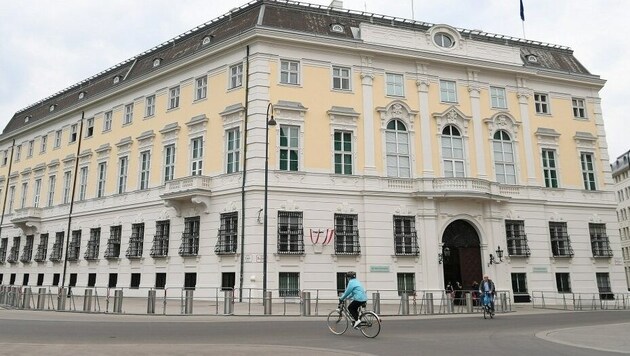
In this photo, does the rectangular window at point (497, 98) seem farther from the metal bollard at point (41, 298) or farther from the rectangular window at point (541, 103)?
the metal bollard at point (41, 298)

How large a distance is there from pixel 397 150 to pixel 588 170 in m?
14.9

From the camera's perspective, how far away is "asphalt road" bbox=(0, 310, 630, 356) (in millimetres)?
10203

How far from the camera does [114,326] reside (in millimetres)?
15234

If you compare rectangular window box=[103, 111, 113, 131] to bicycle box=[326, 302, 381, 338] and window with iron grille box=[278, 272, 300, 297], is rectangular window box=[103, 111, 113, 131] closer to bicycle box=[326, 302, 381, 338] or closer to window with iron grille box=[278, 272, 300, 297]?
window with iron grille box=[278, 272, 300, 297]

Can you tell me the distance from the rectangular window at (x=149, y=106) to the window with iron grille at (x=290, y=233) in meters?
13.3

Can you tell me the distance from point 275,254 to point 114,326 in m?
12.4

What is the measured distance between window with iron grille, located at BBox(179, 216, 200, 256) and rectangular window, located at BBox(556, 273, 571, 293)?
73.5 ft

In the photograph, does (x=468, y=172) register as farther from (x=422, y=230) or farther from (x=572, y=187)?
(x=572, y=187)

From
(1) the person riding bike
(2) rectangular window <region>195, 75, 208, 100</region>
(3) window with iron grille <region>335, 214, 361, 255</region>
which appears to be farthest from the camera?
(2) rectangular window <region>195, 75, 208, 100</region>

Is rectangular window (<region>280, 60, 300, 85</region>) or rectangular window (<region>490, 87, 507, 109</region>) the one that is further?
rectangular window (<region>490, 87, 507, 109</region>)

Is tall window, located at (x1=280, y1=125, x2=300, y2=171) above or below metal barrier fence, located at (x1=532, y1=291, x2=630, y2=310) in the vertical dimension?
above

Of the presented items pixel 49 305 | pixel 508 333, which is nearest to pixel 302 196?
pixel 49 305

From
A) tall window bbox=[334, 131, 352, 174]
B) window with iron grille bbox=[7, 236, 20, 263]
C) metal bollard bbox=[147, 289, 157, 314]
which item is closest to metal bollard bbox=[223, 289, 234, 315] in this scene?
metal bollard bbox=[147, 289, 157, 314]

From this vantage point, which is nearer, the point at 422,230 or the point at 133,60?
the point at 422,230
